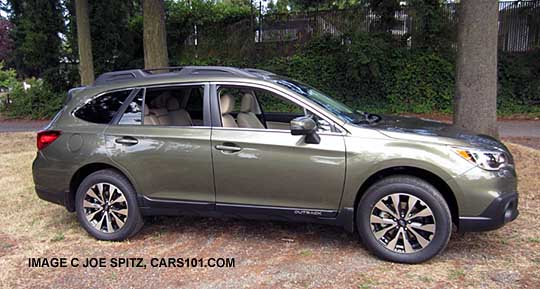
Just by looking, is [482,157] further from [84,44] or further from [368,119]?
[84,44]

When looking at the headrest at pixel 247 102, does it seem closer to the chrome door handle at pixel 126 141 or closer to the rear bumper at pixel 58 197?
the chrome door handle at pixel 126 141

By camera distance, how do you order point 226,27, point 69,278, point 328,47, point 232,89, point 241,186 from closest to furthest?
1. point 69,278
2. point 241,186
3. point 232,89
4. point 328,47
5. point 226,27

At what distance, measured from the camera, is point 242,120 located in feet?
15.2

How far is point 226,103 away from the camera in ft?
14.5

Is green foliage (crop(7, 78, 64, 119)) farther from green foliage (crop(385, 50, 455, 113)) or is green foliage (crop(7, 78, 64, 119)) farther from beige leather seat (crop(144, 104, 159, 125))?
beige leather seat (crop(144, 104, 159, 125))

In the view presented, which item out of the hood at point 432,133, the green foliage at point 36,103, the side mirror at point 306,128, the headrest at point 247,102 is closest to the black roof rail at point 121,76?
the headrest at point 247,102

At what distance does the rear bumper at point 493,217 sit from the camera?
140 inches

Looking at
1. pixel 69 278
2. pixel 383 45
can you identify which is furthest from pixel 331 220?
pixel 383 45

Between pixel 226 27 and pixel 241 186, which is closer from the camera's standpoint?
pixel 241 186

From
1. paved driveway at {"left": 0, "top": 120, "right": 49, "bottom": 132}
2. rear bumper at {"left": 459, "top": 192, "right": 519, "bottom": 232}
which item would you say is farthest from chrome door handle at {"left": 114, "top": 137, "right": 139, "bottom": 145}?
paved driveway at {"left": 0, "top": 120, "right": 49, "bottom": 132}

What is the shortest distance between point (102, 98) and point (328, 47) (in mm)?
10950

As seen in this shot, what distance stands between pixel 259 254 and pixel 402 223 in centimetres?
134

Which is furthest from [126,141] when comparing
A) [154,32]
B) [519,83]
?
[519,83]

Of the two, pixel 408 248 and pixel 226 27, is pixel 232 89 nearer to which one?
pixel 408 248
